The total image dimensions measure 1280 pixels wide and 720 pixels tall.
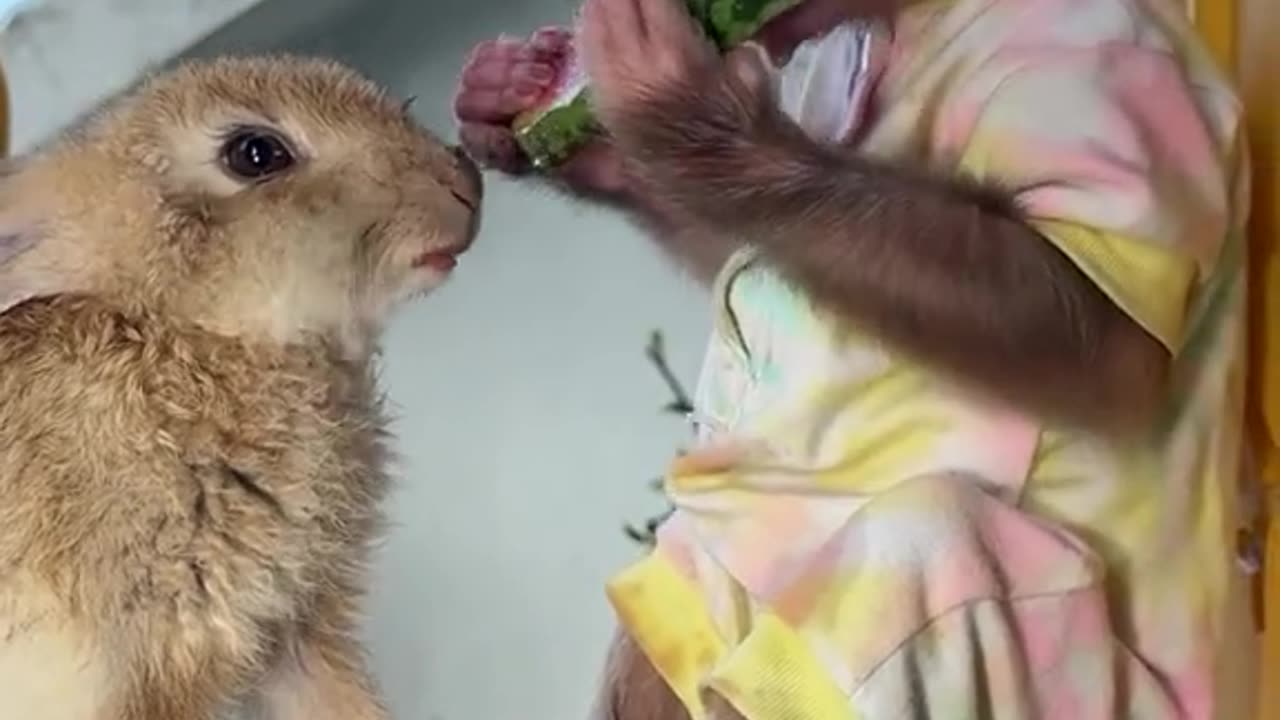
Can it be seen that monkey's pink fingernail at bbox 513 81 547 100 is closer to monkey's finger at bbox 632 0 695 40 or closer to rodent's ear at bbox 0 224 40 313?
monkey's finger at bbox 632 0 695 40

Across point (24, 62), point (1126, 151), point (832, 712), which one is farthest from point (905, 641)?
point (24, 62)

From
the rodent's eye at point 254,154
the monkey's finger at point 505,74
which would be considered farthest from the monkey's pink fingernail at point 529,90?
the rodent's eye at point 254,154

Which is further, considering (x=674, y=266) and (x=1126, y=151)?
(x=674, y=266)

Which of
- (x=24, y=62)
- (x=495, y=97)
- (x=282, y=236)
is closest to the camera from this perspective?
(x=282, y=236)

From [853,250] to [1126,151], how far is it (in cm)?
8

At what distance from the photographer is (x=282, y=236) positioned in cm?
47

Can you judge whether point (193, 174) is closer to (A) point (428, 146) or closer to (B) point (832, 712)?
(A) point (428, 146)

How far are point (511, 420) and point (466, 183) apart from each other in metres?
0.23

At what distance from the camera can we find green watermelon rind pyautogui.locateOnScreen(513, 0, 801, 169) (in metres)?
0.55

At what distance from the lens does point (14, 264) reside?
1.50 ft

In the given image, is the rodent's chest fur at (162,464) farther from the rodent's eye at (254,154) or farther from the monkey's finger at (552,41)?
the monkey's finger at (552,41)

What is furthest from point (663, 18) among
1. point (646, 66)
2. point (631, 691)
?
point (631, 691)

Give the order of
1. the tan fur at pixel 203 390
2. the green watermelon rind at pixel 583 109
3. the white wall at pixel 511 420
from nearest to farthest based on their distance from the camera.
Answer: the tan fur at pixel 203 390 → the green watermelon rind at pixel 583 109 → the white wall at pixel 511 420

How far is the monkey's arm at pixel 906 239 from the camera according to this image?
0.53 m
